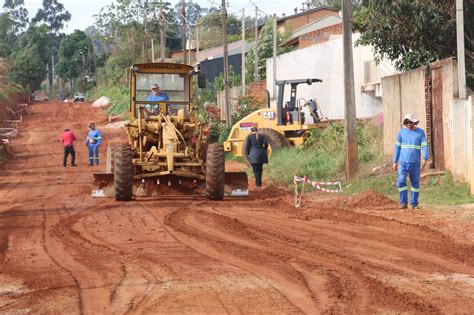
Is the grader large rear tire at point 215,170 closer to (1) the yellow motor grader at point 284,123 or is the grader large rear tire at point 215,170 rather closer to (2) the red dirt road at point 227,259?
(2) the red dirt road at point 227,259

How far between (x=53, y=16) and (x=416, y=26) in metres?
136

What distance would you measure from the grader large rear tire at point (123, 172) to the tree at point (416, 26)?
8.93 m

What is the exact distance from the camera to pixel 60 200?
64.7ft

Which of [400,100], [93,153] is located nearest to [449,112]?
[400,100]

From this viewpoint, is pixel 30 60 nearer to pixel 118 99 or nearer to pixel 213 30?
pixel 213 30

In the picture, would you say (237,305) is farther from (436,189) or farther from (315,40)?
(315,40)

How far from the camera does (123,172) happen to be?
1792 centimetres

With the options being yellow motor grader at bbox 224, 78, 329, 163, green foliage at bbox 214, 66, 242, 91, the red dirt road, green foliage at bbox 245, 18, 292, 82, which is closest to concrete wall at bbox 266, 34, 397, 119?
yellow motor grader at bbox 224, 78, 329, 163

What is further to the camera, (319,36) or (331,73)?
(319,36)

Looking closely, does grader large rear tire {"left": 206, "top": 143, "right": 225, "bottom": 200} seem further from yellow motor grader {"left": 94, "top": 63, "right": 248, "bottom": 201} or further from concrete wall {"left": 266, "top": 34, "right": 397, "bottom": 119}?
concrete wall {"left": 266, "top": 34, "right": 397, "bottom": 119}

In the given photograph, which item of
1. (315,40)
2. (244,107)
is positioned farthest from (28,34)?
(244,107)

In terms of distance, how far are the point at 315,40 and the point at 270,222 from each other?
42840 millimetres

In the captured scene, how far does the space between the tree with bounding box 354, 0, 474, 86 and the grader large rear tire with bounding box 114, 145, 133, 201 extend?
8.93 meters

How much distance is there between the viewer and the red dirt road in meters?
8.05
